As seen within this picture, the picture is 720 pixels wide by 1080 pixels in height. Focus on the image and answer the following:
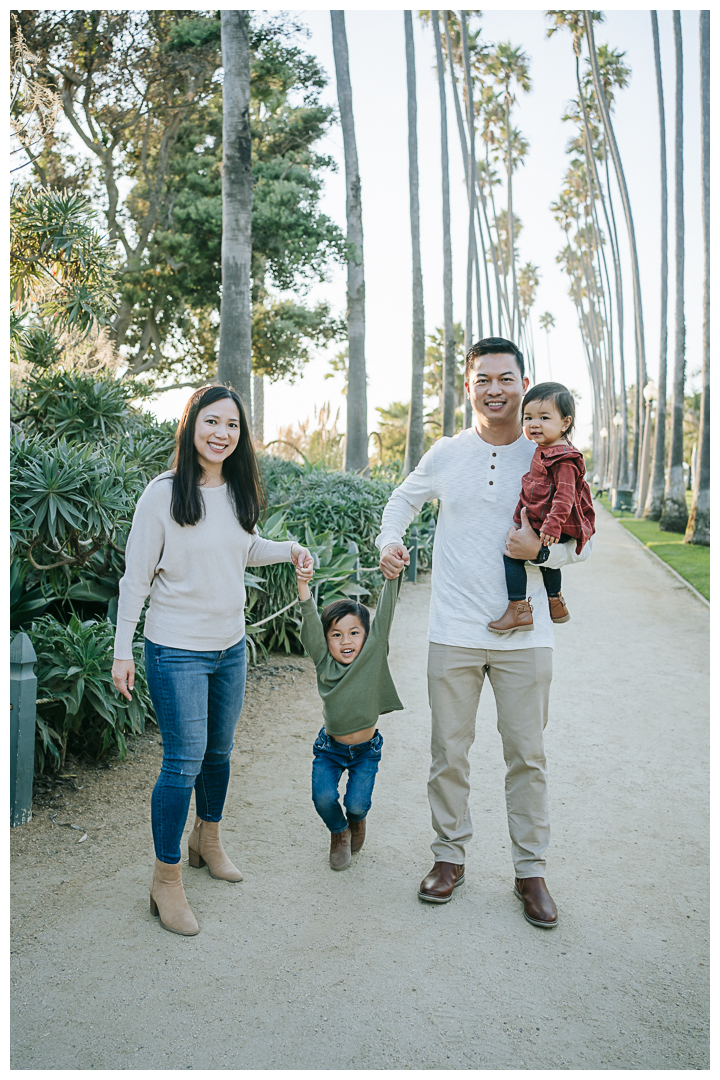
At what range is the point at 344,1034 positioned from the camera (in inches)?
94.9

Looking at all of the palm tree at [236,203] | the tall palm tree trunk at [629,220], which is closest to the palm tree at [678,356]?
the tall palm tree trunk at [629,220]

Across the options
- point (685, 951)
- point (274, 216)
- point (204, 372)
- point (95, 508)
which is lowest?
point (685, 951)

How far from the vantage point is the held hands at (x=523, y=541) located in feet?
9.84

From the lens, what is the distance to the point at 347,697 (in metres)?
3.35

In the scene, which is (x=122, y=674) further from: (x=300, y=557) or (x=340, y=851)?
(x=340, y=851)

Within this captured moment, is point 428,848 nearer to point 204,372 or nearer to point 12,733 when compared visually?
point 12,733

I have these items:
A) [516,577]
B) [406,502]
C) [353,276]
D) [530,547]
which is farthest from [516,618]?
[353,276]

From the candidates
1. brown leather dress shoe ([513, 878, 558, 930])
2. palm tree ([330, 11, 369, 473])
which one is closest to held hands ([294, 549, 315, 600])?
brown leather dress shoe ([513, 878, 558, 930])

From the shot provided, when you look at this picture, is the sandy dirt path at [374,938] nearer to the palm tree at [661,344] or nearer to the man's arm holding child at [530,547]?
the man's arm holding child at [530,547]

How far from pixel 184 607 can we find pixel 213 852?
3.77 feet

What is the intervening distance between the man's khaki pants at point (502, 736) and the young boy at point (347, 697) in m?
0.26

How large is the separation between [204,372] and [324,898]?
19042 mm

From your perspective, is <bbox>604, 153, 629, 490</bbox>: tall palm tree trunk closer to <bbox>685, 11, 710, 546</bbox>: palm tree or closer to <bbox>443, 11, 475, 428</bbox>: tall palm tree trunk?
<bbox>443, 11, 475, 428</bbox>: tall palm tree trunk

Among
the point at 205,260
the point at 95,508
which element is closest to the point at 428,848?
the point at 95,508
